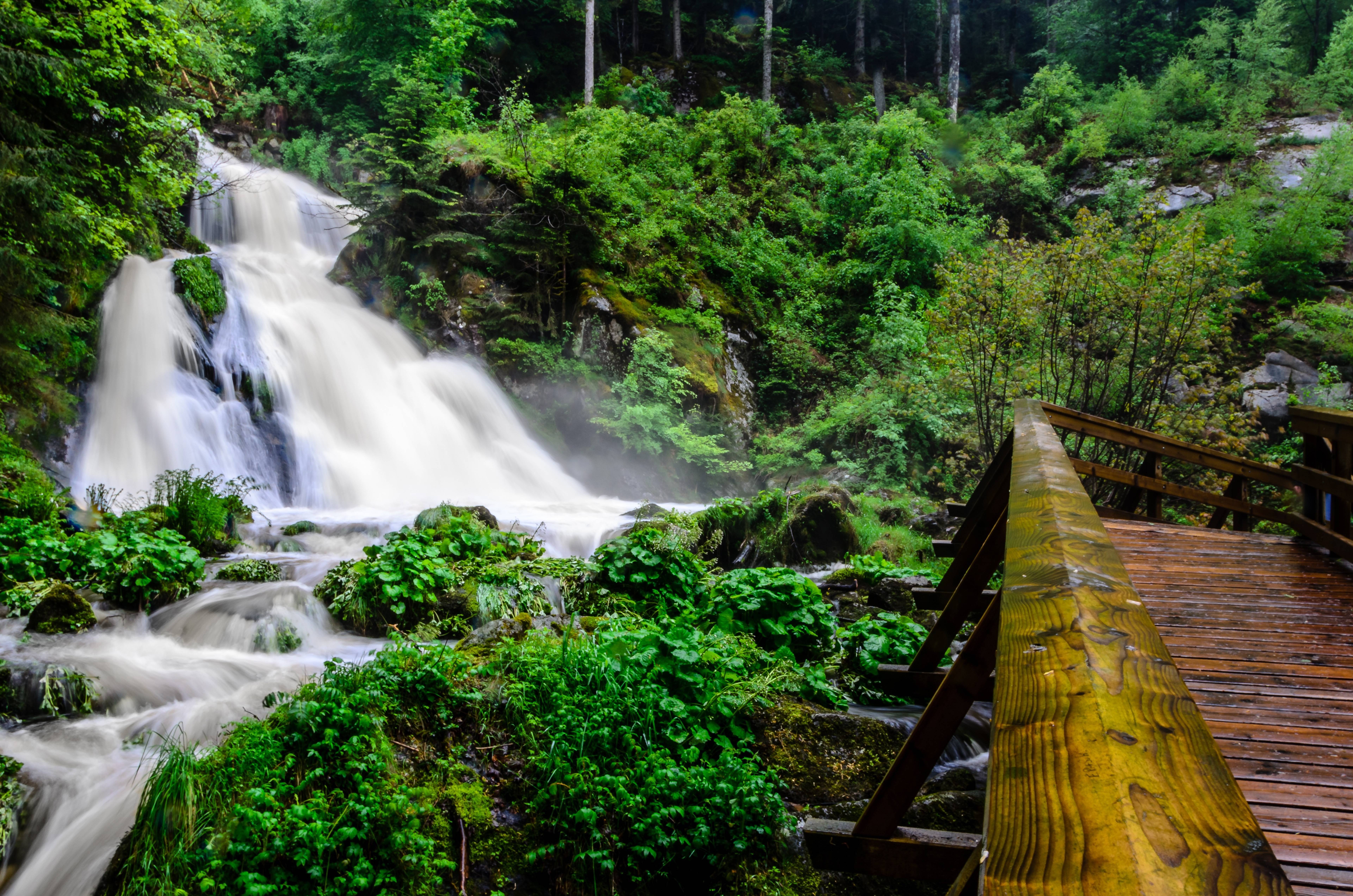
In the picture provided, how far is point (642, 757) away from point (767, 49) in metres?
26.4

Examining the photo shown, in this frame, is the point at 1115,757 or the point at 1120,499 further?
the point at 1120,499

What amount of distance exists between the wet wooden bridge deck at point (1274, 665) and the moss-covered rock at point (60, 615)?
7119mm

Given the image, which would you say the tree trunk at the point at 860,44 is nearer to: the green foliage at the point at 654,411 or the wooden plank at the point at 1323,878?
the green foliage at the point at 654,411

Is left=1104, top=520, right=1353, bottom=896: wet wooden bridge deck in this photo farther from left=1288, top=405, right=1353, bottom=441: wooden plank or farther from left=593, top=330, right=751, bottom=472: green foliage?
left=593, top=330, right=751, bottom=472: green foliage

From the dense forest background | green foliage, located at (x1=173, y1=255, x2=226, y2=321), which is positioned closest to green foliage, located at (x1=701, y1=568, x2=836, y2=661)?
the dense forest background

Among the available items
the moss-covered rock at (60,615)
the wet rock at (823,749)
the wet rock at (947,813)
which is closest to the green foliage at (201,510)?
the moss-covered rock at (60,615)

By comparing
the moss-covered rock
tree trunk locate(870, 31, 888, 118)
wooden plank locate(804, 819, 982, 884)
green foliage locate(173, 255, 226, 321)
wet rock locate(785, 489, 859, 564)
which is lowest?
wet rock locate(785, 489, 859, 564)

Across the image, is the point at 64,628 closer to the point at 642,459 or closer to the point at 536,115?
the point at 642,459

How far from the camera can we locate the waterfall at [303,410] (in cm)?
1083

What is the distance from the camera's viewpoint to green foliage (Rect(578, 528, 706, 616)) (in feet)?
20.8

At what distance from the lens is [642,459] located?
14250 millimetres

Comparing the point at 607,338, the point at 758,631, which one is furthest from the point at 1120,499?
the point at 607,338

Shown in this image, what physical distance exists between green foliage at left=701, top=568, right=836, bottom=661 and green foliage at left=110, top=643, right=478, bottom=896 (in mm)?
2509

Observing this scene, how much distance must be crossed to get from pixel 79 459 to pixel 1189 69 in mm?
31432
